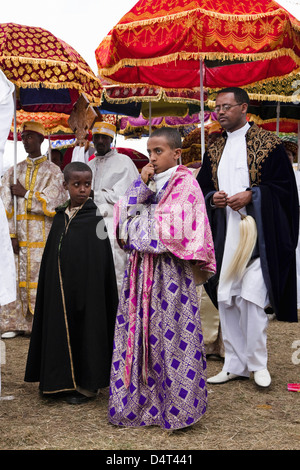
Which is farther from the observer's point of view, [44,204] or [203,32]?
[44,204]

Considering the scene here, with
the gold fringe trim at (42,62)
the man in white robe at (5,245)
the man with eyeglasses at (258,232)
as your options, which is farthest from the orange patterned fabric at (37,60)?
the man in white robe at (5,245)

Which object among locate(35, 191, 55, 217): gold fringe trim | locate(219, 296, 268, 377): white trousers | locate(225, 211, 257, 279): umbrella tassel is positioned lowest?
locate(219, 296, 268, 377): white trousers

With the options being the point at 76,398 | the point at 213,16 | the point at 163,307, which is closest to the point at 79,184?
the point at 163,307

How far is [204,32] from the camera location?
16.8 feet

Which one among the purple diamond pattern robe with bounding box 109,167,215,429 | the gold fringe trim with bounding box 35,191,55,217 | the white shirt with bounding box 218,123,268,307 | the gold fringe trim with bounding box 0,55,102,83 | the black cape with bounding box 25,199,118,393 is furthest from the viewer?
the gold fringe trim with bounding box 35,191,55,217

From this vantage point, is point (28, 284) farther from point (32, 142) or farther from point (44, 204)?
point (32, 142)

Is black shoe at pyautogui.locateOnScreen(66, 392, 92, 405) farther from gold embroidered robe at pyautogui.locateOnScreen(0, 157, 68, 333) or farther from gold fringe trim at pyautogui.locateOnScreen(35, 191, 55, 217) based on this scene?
gold fringe trim at pyautogui.locateOnScreen(35, 191, 55, 217)

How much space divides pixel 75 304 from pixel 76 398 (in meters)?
0.66

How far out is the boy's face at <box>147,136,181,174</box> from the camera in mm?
3771

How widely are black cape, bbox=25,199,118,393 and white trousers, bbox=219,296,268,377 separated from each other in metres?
0.97

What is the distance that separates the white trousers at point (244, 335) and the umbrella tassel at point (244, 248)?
0.75 ft

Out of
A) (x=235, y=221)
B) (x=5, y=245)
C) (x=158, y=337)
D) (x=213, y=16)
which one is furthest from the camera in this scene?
(x=213, y=16)

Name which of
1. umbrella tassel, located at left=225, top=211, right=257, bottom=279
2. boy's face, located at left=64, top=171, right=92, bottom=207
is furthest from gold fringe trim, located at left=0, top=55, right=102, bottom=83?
Result: umbrella tassel, located at left=225, top=211, right=257, bottom=279

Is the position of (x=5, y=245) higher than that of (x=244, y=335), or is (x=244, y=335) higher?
(x=5, y=245)
